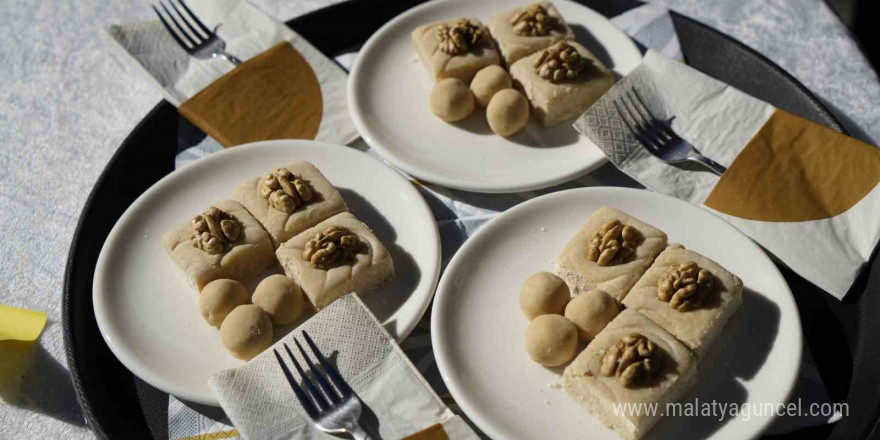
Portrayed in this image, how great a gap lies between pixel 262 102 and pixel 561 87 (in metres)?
0.87

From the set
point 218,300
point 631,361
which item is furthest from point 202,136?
point 631,361

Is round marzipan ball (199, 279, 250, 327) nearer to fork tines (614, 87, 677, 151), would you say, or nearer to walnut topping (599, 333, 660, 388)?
walnut topping (599, 333, 660, 388)

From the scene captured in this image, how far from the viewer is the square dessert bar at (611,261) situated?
64.3 inches

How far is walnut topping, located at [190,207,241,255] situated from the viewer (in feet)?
5.62

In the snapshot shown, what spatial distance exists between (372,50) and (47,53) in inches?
48.4

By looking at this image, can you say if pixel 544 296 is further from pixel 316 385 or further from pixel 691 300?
pixel 316 385

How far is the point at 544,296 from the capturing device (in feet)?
5.21

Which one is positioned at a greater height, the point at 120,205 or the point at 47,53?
the point at 47,53

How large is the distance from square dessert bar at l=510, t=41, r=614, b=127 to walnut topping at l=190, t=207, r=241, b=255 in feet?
2.92

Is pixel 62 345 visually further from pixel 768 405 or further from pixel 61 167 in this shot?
pixel 768 405

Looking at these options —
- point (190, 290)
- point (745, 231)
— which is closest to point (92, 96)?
point (190, 290)

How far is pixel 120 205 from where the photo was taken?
6.45 ft

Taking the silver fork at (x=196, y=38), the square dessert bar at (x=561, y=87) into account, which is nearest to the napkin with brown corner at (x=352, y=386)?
the square dessert bar at (x=561, y=87)

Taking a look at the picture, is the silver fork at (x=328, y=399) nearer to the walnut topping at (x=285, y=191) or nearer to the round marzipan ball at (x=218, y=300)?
the round marzipan ball at (x=218, y=300)
